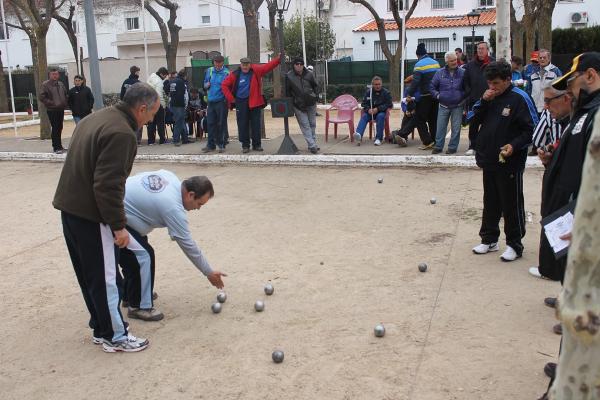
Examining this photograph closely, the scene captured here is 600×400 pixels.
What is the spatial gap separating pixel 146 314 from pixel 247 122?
777cm

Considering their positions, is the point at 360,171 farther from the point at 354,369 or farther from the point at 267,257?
the point at 354,369

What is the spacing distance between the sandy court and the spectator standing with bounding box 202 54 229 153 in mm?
4644

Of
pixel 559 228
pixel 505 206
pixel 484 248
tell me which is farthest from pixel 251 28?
pixel 559 228

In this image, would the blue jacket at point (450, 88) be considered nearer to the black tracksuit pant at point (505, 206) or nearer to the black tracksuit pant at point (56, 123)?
the black tracksuit pant at point (505, 206)

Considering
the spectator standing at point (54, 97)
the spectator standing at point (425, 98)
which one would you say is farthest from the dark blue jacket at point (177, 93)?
the spectator standing at point (425, 98)

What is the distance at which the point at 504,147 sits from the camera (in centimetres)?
538

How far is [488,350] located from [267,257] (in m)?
2.62

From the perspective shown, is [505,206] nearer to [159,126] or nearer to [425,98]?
[425,98]

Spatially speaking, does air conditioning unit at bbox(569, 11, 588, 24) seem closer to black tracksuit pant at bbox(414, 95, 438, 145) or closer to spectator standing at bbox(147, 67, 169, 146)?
black tracksuit pant at bbox(414, 95, 438, 145)

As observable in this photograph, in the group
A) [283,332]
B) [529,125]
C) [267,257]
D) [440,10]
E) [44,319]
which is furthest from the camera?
[440,10]

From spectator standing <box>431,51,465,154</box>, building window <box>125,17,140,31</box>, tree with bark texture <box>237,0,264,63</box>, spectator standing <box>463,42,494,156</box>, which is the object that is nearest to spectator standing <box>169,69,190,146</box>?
spectator standing <box>431,51,465,154</box>

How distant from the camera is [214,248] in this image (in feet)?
21.3

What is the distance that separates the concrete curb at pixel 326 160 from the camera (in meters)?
10.3

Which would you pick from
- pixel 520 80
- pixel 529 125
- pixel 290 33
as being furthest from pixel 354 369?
pixel 290 33
